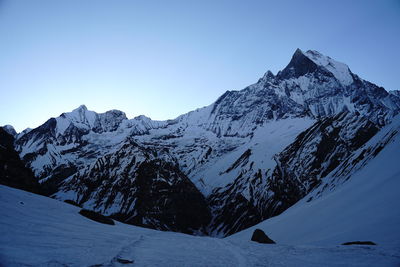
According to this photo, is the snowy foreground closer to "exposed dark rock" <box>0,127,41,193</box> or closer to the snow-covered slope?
the snow-covered slope

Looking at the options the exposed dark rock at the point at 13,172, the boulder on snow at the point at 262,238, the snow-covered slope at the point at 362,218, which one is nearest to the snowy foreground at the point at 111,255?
the snow-covered slope at the point at 362,218

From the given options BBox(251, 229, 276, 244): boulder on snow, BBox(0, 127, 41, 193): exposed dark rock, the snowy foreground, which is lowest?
BBox(251, 229, 276, 244): boulder on snow

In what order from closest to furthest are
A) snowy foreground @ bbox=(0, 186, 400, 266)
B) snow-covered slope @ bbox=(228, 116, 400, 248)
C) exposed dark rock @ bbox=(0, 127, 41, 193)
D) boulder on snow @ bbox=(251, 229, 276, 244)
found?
snowy foreground @ bbox=(0, 186, 400, 266) < snow-covered slope @ bbox=(228, 116, 400, 248) < boulder on snow @ bbox=(251, 229, 276, 244) < exposed dark rock @ bbox=(0, 127, 41, 193)

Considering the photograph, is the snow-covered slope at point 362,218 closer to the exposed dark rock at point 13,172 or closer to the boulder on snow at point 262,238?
the boulder on snow at point 262,238

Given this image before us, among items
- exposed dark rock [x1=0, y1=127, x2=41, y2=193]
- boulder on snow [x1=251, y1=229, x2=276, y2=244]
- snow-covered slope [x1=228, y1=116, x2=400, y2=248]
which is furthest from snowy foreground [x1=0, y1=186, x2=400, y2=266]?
exposed dark rock [x1=0, y1=127, x2=41, y2=193]

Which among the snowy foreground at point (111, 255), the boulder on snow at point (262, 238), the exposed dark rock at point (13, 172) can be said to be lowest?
the boulder on snow at point (262, 238)

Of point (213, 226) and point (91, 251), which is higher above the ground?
point (91, 251)

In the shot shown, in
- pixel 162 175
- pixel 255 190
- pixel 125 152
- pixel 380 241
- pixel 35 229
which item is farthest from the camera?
pixel 125 152

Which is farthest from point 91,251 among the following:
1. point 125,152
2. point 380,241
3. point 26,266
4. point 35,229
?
point 125,152

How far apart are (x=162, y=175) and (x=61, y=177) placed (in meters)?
94.3

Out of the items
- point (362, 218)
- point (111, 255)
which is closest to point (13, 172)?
point (111, 255)

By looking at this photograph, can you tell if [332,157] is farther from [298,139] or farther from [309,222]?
[309,222]

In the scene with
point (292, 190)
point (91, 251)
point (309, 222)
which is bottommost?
point (292, 190)

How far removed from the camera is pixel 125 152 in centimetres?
14200
